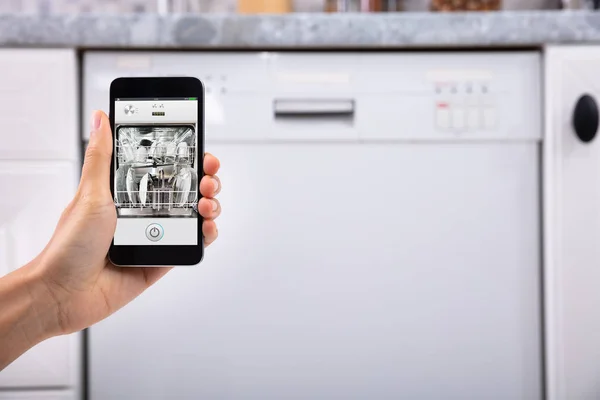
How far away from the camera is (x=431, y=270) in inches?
33.9

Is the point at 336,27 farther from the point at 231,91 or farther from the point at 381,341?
the point at 381,341

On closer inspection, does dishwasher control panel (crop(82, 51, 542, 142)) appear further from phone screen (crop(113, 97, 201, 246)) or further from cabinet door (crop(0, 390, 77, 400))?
cabinet door (crop(0, 390, 77, 400))

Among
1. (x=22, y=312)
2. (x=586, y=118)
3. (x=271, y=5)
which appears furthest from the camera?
(x=271, y=5)

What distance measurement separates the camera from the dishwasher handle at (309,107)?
861mm

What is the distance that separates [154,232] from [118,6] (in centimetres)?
94

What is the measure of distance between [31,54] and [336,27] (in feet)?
1.42

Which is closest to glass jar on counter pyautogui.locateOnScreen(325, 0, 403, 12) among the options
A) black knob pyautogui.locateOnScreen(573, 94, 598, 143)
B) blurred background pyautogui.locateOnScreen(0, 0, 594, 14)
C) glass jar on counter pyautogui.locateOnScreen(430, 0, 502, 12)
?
blurred background pyautogui.locateOnScreen(0, 0, 594, 14)

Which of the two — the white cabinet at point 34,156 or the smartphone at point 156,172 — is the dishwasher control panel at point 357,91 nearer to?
the white cabinet at point 34,156

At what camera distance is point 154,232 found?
0.62 meters

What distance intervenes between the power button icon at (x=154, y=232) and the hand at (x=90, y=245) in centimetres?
3

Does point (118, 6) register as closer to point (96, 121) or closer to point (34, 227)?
point (34, 227)

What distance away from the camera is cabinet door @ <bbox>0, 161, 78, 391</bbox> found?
84 centimetres

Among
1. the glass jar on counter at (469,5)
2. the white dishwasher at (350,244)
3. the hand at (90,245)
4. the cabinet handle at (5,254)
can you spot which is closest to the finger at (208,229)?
the hand at (90,245)

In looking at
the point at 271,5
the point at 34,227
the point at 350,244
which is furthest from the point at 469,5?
the point at 34,227
